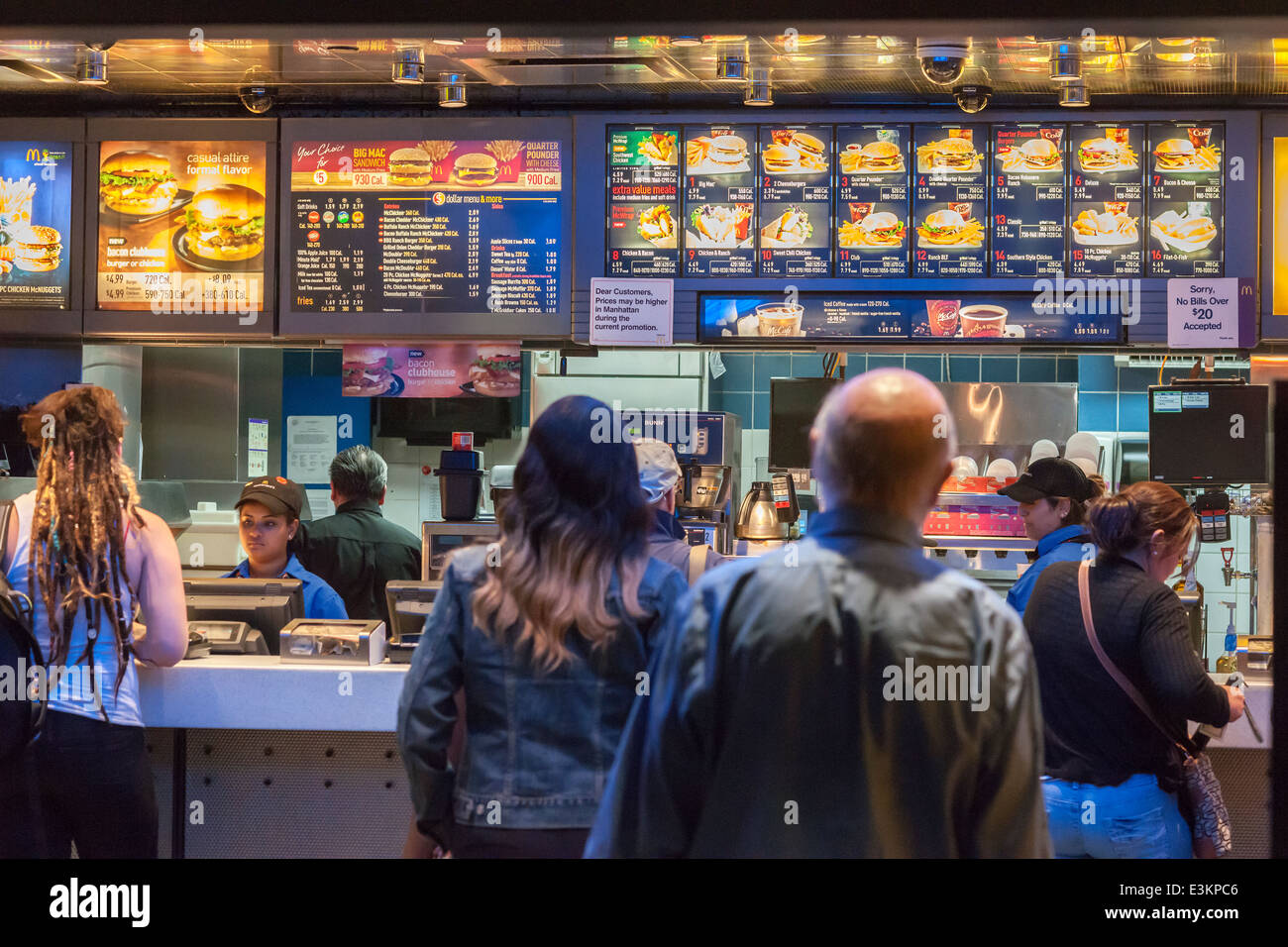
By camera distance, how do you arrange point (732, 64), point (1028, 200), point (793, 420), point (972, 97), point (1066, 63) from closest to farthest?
point (1066, 63)
point (732, 64)
point (972, 97)
point (1028, 200)
point (793, 420)

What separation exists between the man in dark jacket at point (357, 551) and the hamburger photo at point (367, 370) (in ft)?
0.92

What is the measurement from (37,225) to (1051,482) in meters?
4.03

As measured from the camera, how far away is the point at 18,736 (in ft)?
9.30

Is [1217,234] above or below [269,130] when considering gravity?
below

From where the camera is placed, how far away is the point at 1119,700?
110 inches

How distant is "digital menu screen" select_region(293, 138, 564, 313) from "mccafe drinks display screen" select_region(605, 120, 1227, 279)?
1.04 ft

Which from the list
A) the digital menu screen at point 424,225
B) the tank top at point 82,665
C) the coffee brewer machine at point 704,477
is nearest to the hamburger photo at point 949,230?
the coffee brewer machine at point 704,477

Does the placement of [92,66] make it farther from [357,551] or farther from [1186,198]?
[1186,198]

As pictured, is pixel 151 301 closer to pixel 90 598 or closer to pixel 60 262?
pixel 60 262

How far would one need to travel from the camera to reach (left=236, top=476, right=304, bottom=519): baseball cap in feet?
13.7

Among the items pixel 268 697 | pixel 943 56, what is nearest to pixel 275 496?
pixel 268 697

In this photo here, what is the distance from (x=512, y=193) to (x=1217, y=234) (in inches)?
106

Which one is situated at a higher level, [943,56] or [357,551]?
[943,56]
